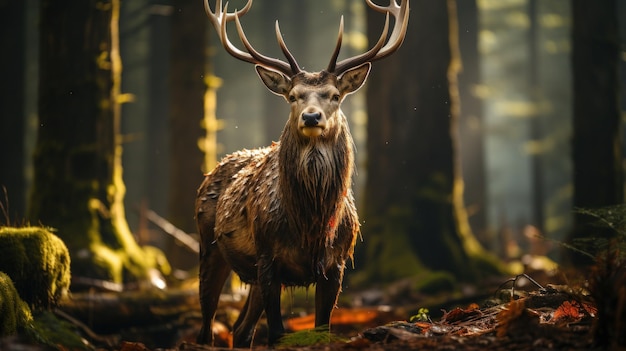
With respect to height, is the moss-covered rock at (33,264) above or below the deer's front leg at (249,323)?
above

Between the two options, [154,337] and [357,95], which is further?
[357,95]

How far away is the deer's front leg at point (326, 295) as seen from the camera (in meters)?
6.90

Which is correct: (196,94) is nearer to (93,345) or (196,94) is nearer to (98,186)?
(98,186)

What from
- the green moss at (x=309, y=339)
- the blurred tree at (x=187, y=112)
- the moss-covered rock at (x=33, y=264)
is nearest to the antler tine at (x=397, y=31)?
the green moss at (x=309, y=339)

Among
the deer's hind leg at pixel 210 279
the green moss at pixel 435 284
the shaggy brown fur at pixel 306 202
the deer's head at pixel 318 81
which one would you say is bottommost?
the green moss at pixel 435 284

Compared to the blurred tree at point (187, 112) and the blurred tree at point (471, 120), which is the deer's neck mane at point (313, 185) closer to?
the blurred tree at point (187, 112)

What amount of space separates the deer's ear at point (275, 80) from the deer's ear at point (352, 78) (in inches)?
21.2

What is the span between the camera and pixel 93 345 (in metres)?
8.52

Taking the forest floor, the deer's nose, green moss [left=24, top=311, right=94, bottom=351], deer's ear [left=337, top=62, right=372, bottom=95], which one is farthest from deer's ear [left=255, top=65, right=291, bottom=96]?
green moss [left=24, top=311, right=94, bottom=351]

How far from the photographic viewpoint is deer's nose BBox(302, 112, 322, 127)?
6.45 m

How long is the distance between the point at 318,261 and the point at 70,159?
5691 millimetres

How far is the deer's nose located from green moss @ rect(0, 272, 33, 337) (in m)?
2.94

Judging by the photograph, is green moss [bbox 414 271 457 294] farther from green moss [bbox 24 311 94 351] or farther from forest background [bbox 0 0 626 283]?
green moss [bbox 24 311 94 351]

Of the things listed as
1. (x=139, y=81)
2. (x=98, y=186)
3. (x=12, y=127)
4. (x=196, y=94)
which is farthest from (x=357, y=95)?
(x=98, y=186)
